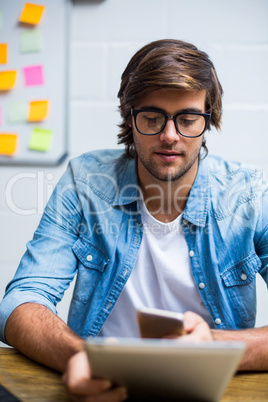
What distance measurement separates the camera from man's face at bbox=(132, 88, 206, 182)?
1.24 meters

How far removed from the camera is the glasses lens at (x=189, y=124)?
4.08 feet

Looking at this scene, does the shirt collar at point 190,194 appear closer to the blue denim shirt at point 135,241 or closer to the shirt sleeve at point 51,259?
the blue denim shirt at point 135,241

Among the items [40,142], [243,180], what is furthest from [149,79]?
[40,142]

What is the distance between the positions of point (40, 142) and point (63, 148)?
0.09 metres

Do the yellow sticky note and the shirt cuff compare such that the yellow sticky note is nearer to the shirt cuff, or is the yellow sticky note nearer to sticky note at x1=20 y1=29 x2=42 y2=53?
sticky note at x1=20 y1=29 x2=42 y2=53

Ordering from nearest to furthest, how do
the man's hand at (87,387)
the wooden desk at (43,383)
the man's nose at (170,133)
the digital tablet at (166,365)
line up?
the digital tablet at (166,365) → the man's hand at (87,387) → the wooden desk at (43,383) → the man's nose at (170,133)

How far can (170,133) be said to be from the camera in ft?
4.00

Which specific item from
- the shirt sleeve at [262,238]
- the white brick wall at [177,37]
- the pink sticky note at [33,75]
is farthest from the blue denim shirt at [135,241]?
the pink sticky note at [33,75]

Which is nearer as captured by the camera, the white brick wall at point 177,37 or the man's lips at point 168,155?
the man's lips at point 168,155

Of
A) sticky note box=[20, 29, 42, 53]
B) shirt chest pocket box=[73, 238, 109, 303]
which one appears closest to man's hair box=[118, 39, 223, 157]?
shirt chest pocket box=[73, 238, 109, 303]

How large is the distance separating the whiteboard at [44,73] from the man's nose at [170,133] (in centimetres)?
68

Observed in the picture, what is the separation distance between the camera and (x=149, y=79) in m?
1.27

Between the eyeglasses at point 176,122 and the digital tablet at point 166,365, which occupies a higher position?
the eyeglasses at point 176,122

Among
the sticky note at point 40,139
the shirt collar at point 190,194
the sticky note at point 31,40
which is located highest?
the sticky note at point 31,40
